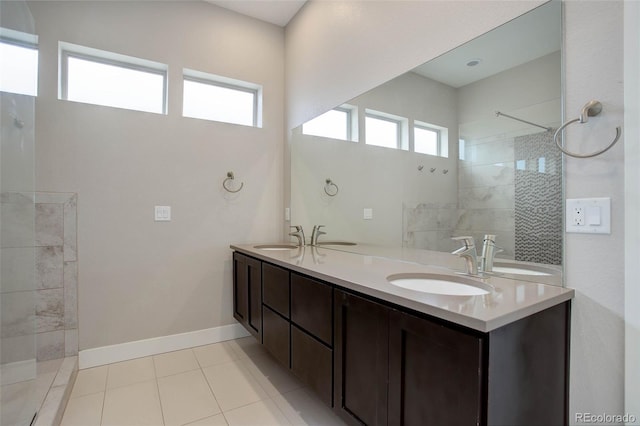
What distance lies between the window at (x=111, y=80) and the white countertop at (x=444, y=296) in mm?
1846

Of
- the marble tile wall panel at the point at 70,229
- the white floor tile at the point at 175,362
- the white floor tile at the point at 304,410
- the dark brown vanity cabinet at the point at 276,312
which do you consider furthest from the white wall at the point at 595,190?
the marble tile wall panel at the point at 70,229

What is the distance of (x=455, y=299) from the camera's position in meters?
1.01

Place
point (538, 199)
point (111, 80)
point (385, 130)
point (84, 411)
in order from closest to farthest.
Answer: point (538, 199) < point (84, 411) < point (385, 130) < point (111, 80)

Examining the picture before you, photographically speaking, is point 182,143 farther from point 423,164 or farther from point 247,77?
point 423,164

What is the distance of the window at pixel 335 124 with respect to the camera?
2.25 m

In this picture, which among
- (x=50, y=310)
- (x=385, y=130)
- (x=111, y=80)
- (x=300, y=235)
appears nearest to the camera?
(x=385, y=130)

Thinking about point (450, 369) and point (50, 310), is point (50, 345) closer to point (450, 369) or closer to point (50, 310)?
point (50, 310)

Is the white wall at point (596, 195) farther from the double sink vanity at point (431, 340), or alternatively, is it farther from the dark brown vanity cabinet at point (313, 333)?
the dark brown vanity cabinet at point (313, 333)

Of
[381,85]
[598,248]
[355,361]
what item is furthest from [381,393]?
[381,85]

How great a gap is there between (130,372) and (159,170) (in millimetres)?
1477

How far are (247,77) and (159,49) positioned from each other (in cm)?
72

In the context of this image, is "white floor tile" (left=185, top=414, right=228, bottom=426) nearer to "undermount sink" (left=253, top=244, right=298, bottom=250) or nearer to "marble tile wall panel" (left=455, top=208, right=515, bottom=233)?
"undermount sink" (left=253, top=244, right=298, bottom=250)

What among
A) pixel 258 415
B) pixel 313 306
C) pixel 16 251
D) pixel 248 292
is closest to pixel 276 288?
pixel 313 306

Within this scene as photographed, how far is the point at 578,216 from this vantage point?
110cm
